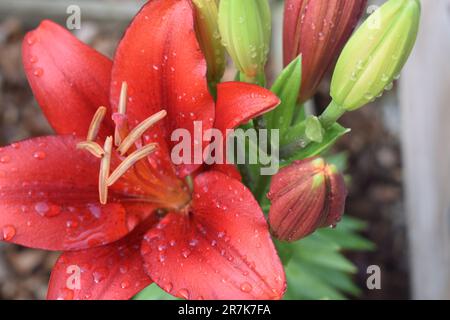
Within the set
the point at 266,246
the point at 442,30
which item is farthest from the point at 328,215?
the point at 442,30

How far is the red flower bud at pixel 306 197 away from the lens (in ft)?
2.22

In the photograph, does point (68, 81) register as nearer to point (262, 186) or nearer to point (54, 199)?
point (54, 199)

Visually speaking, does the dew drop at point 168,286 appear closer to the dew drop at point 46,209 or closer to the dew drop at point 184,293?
the dew drop at point 184,293

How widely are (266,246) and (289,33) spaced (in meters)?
0.29

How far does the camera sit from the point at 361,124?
1.80 meters

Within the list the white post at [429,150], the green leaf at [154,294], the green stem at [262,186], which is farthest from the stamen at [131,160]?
the white post at [429,150]

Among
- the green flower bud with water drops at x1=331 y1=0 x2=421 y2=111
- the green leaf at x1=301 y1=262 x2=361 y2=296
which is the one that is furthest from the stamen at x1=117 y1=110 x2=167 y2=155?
the green leaf at x1=301 y1=262 x2=361 y2=296

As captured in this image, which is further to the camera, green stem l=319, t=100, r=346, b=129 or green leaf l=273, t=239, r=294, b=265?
green leaf l=273, t=239, r=294, b=265

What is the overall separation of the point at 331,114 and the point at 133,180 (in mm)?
267

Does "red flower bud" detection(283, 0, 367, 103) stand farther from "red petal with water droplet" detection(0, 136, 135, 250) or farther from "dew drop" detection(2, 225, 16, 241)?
"dew drop" detection(2, 225, 16, 241)

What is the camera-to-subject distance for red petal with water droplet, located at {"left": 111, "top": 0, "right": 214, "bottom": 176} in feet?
2.51

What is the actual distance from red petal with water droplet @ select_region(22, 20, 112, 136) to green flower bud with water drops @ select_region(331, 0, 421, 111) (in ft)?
1.01

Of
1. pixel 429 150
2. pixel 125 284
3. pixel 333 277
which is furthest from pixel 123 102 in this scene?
pixel 429 150
